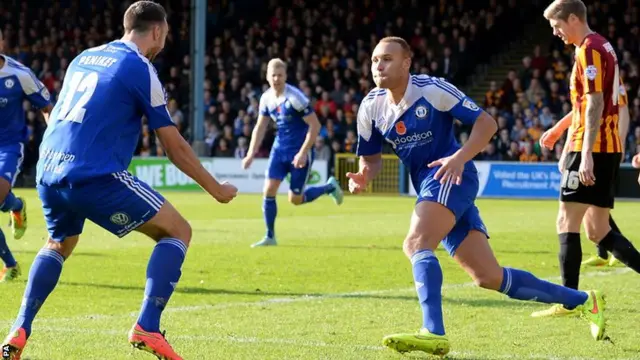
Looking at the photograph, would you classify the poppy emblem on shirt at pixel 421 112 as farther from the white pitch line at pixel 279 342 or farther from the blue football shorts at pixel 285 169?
the blue football shorts at pixel 285 169

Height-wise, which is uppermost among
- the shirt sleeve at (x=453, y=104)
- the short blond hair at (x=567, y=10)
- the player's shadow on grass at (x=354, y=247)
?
the short blond hair at (x=567, y=10)

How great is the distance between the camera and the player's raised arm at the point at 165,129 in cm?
589

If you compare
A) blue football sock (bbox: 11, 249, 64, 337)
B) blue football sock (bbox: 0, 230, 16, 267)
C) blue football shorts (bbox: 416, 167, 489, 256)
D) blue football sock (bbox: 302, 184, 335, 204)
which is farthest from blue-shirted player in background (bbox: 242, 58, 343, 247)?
blue football sock (bbox: 11, 249, 64, 337)

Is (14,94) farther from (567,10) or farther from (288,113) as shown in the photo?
(288,113)

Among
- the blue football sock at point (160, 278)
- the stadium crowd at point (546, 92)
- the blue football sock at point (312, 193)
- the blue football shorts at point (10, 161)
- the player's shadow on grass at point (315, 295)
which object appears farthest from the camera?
the stadium crowd at point (546, 92)

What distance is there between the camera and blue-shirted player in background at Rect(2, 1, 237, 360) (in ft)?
19.2

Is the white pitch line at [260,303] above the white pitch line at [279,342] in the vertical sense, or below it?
below

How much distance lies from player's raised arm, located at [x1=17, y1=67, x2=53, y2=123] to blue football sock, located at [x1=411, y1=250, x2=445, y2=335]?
4.78m

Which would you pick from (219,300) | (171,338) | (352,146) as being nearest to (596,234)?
(219,300)

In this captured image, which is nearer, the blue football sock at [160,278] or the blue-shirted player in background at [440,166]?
the blue football sock at [160,278]

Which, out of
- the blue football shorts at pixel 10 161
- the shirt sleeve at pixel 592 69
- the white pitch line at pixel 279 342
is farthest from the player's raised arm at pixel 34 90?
the shirt sleeve at pixel 592 69

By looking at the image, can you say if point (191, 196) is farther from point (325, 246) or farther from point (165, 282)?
point (165, 282)

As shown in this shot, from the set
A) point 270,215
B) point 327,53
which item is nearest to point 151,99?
point 270,215

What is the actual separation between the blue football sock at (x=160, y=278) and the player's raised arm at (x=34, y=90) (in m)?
4.46
